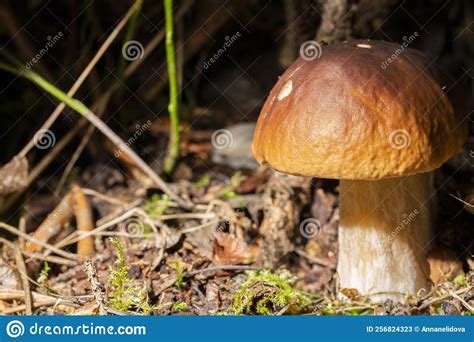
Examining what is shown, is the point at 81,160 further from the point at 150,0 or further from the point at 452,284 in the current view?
the point at 452,284

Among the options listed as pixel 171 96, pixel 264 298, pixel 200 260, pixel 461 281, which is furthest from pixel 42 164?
pixel 461 281

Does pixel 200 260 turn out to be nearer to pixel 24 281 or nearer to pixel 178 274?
pixel 178 274

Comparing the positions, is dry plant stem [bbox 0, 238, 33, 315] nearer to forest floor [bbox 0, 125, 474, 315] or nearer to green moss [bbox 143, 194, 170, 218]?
forest floor [bbox 0, 125, 474, 315]

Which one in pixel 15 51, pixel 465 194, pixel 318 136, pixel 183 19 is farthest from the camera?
pixel 183 19

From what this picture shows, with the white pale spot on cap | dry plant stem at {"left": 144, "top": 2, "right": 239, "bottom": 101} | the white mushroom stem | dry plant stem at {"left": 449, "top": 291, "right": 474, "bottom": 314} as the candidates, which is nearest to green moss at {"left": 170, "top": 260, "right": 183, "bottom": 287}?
the white mushroom stem

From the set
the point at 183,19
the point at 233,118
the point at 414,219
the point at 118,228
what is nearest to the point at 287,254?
the point at 414,219

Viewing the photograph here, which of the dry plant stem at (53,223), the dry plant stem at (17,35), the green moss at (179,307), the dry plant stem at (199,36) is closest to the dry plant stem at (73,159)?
the dry plant stem at (53,223)
